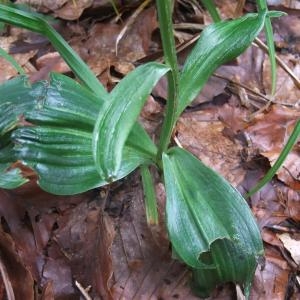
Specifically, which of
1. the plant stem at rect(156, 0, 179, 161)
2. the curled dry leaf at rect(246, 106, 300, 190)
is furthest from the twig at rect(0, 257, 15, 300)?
the curled dry leaf at rect(246, 106, 300, 190)

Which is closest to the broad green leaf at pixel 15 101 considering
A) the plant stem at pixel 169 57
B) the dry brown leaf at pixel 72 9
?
the plant stem at pixel 169 57

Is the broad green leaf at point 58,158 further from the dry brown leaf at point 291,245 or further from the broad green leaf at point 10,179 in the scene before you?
the dry brown leaf at point 291,245

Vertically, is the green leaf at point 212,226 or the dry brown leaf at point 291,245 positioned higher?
the green leaf at point 212,226

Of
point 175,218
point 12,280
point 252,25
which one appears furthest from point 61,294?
point 252,25

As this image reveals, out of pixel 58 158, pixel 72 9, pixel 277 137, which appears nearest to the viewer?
pixel 58 158

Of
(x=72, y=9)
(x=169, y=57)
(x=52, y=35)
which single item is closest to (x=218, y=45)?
(x=169, y=57)

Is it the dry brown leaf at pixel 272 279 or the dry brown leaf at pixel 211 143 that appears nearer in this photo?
the dry brown leaf at pixel 272 279

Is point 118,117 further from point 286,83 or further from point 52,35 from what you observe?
point 286,83
